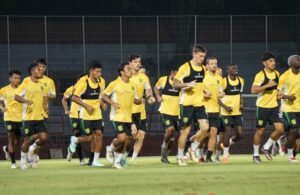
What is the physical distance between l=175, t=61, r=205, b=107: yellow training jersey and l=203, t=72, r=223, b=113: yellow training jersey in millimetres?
1988

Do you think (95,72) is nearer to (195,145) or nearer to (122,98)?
(122,98)

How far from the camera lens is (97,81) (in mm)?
21875

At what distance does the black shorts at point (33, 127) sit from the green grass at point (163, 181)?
2.08m

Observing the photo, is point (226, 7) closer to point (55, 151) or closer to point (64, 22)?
point (64, 22)

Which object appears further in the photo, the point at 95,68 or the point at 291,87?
the point at 291,87

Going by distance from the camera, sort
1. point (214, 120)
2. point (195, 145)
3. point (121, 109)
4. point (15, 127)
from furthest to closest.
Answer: point (214, 120)
point (15, 127)
point (195, 145)
point (121, 109)

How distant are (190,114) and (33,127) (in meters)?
3.54

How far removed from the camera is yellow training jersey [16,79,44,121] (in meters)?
21.2

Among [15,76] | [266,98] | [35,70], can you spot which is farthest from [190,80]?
[15,76]

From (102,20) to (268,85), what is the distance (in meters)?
15.4

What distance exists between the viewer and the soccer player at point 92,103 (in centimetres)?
2152

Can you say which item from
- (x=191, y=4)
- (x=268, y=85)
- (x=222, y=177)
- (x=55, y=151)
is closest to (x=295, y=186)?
(x=222, y=177)

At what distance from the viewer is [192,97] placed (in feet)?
70.7

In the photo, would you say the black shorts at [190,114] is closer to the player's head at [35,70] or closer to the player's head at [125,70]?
the player's head at [125,70]
